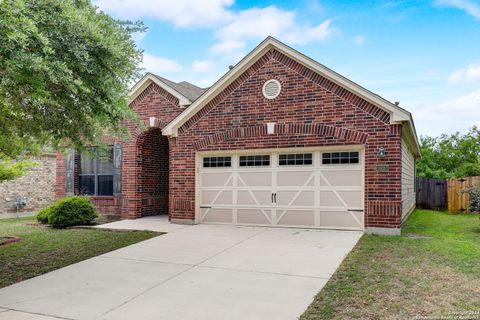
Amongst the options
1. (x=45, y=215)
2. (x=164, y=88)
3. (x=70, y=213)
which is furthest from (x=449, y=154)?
(x=45, y=215)

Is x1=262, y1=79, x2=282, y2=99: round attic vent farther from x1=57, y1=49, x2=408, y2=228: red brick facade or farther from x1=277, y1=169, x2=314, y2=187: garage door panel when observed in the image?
x1=277, y1=169, x2=314, y2=187: garage door panel

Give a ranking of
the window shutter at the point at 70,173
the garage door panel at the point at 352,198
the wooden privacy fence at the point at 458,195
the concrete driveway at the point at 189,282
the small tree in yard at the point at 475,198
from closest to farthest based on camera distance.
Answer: the concrete driveway at the point at 189,282, the garage door panel at the point at 352,198, the small tree in yard at the point at 475,198, the window shutter at the point at 70,173, the wooden privacy fence at the point at 458,195

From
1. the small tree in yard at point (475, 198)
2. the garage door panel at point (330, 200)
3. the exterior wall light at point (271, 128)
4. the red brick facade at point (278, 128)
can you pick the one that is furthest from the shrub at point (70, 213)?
the small tree in yard at point (475, 198)

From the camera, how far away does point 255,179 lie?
11.4 metres

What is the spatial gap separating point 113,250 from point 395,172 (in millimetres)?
7154

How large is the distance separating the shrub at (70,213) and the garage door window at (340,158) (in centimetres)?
785

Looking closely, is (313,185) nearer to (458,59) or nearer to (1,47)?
(1,47)

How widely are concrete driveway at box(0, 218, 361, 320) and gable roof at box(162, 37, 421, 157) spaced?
→ 3435 mm

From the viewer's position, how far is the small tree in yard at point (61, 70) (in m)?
4.88

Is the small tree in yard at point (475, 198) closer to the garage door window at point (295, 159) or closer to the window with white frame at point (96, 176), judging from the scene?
the garage door window at point (295, 159)

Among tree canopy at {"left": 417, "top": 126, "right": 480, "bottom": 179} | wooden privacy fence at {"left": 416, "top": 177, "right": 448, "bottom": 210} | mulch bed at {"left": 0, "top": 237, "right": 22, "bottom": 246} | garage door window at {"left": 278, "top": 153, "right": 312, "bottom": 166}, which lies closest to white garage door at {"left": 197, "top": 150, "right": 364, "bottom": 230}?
garage door window at {"left": 278, "top": 153, "right": 312, "bottom": 166}

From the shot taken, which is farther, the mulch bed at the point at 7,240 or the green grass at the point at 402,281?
the mulch bed at the point at 7,240

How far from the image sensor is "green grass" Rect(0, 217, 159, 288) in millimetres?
6834

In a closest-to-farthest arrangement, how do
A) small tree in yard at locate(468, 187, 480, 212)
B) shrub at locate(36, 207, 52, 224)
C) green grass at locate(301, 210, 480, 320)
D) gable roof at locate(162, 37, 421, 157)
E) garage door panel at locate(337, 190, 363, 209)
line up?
green grass at locate(301, 210, 480, 320) → gable roof at locate(162, 37, 421, 157) → garage door panel at locate(337, 190, 363, 209) → shrub at locate(36, 207, 52, 224) → small tree in yard at locate(468, 187, 480, 212)
